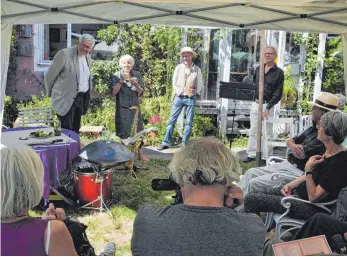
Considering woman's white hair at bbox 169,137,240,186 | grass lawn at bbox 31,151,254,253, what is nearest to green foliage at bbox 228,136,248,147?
grass lawn at bbox 31,151,254,253

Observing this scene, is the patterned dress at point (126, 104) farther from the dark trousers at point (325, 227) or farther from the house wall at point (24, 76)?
the dark trousers at point (325, 227)

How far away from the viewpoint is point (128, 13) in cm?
452

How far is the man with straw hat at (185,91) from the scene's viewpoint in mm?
7504

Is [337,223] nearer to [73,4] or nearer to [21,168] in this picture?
[21,168]

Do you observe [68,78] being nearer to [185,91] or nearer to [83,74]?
[83,74]

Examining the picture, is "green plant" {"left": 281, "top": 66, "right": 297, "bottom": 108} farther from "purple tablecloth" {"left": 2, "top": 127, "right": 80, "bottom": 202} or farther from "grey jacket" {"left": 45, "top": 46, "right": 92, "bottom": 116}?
"purple tablecloth" {"left": 2, "top": 127, "right": 80, "bottom": 202}

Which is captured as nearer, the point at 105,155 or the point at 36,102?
the point at 105,155

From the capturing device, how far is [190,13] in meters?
4.46

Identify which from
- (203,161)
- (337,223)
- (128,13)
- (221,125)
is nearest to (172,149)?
(221,125)

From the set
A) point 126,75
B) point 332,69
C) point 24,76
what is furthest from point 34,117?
point 332,69

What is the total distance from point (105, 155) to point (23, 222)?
100.0 inches

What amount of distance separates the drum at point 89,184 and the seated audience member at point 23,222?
2.73 metres

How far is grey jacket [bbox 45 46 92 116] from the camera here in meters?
5.86

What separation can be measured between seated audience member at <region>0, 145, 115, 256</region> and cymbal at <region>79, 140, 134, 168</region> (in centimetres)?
247
